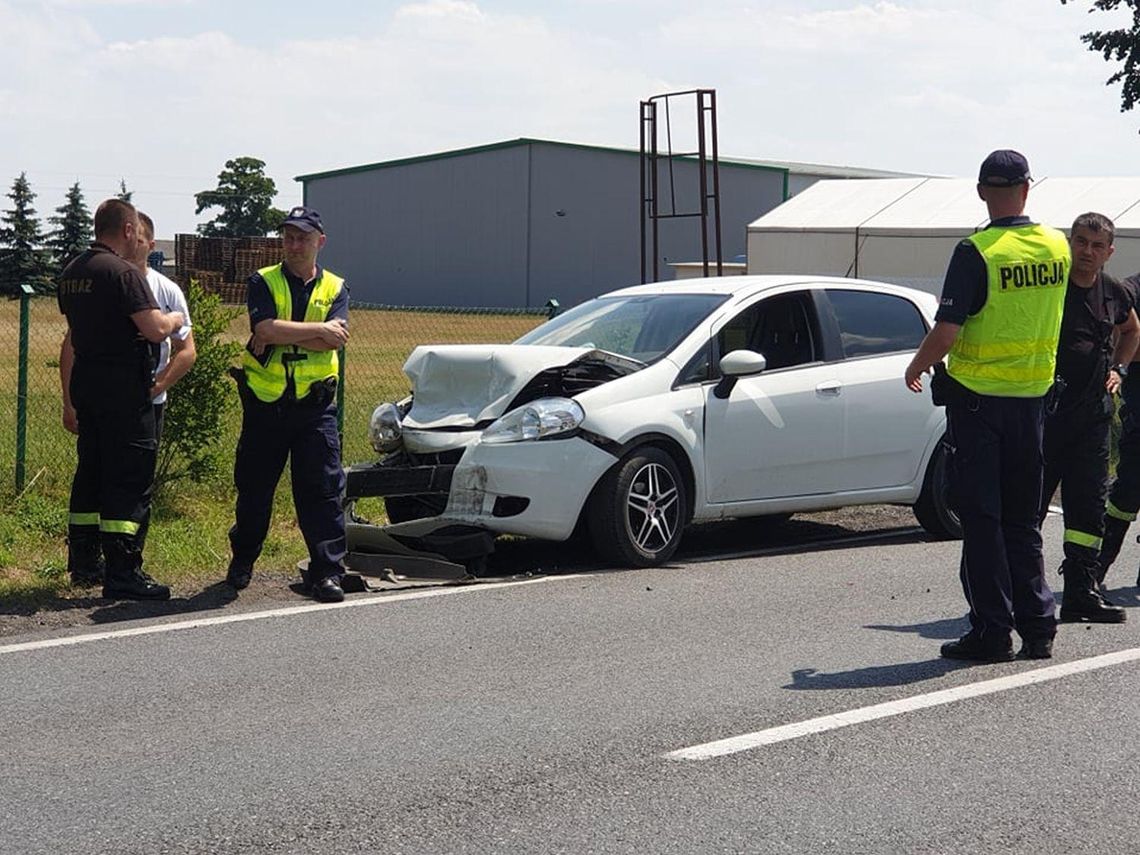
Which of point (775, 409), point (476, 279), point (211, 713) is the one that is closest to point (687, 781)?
point (211, 713)

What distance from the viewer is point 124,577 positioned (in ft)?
26.1

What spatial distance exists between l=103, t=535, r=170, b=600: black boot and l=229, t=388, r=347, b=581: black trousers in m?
0.61

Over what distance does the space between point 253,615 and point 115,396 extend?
4.07ft

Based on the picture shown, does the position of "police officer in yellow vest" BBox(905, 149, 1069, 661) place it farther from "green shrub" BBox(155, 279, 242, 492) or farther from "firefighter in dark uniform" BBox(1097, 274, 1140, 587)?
"green shrub" BBox(155, 279, 242, 492)

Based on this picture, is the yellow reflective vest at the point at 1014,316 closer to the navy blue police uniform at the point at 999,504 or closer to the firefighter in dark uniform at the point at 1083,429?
the navy blue police uniform at the point at 999,504

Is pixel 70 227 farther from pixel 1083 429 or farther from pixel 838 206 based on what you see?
pixel 1083 429

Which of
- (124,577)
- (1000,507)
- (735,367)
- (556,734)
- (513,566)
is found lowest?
(556,734)

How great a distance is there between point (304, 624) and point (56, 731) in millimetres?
1958

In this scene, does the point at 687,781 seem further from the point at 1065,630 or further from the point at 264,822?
the point at 1065,630

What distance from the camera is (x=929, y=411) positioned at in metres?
10.3

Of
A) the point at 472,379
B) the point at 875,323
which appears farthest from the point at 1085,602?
the point at 472,379

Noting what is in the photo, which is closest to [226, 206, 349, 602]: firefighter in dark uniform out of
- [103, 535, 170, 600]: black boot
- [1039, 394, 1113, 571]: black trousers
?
[103, 535, 170, 600]: black boot

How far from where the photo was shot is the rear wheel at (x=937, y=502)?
10.3m

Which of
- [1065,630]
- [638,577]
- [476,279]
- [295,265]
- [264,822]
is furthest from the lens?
[476,279]
